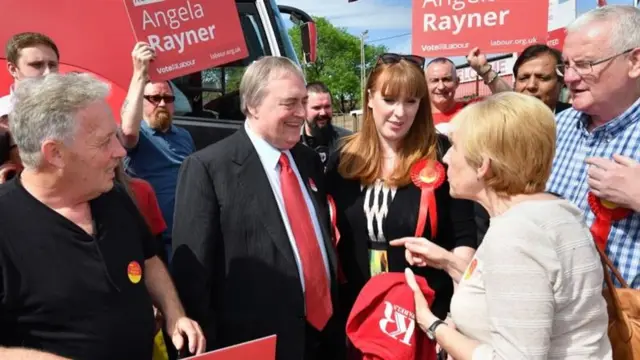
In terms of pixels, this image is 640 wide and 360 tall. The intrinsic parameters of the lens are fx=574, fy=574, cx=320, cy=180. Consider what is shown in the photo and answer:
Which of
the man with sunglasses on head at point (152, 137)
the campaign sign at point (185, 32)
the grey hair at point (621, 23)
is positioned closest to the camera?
the grey hair at point (621, 23)

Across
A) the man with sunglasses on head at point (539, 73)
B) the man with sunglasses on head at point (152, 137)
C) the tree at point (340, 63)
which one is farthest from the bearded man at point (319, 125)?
the tree at point (340, 63)

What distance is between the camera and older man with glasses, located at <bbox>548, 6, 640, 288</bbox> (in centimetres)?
196

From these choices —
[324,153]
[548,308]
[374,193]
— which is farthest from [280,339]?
[324,153]

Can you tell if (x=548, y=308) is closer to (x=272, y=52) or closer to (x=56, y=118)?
(x=56, y=118)

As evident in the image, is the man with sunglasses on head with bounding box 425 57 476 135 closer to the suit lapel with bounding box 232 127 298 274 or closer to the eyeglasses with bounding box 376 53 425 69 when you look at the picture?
the eyeglasses with bounding box 376 53 425 69

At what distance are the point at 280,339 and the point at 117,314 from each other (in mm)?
730

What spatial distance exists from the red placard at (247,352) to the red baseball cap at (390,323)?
47 centimetres

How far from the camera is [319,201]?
2.51 meters

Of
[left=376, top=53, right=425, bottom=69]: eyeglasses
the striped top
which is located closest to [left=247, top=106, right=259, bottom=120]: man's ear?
[left=376, top=53, right=425, bottom=69]: eyeglasses

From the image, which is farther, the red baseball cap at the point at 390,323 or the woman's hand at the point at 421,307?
the red baseball cap at the point at 390,323

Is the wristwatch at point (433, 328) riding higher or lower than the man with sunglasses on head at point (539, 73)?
lower

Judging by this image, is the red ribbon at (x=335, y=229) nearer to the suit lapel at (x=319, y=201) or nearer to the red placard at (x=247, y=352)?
the suit lapel at (x=319, y=201)

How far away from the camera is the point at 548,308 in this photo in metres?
1.44

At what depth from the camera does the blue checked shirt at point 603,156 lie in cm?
199
